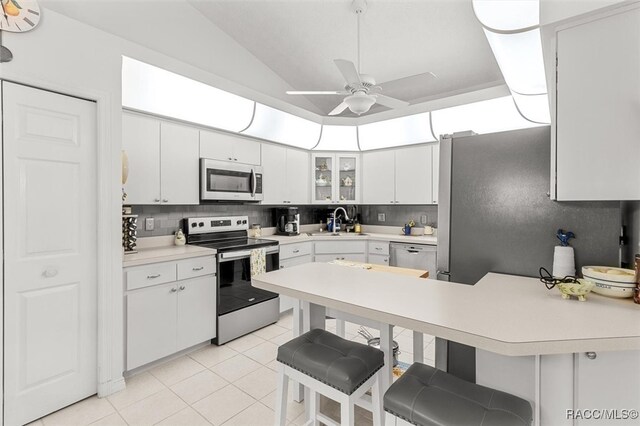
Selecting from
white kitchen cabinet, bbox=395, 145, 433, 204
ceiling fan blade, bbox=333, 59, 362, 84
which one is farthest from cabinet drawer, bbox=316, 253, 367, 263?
ceiling fan blade, bbox=333, 59, 362, 84

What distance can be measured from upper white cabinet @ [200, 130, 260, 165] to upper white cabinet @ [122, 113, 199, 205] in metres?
0.12

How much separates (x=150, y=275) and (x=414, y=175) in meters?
3.41

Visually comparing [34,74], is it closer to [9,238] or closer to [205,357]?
[9,238]

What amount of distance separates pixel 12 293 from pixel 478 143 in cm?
305

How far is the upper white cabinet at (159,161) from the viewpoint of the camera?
8.91 ft

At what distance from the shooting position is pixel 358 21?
2.98 meters

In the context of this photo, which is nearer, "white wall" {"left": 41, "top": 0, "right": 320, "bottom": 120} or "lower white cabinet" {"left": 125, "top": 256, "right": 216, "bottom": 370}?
"lower white cabinet" {"left": 125, "top": 256, "right": 216, "bottom": 370}

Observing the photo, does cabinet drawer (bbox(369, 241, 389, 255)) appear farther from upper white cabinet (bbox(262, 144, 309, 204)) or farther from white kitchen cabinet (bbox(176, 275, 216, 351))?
white kitchen cabinet (bbox(176, 275, 216, 351))

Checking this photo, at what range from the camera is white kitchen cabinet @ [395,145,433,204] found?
4.17 meters

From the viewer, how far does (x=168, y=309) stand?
2.63 meters

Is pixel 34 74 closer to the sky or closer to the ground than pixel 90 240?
closer to the sky

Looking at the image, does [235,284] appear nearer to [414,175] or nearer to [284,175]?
[284,175]

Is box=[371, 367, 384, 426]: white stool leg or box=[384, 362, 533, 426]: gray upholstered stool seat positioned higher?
box=[384, 362, 533, 426]: gray upholstered stool seat

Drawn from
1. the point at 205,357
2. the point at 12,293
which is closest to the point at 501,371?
the point at 205,357
